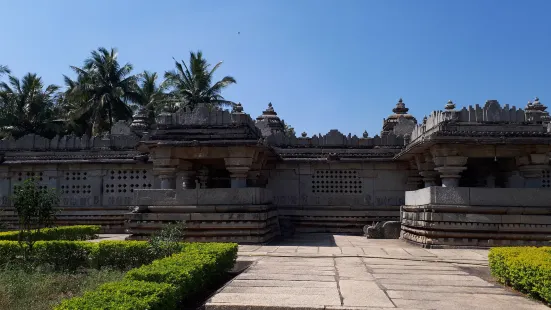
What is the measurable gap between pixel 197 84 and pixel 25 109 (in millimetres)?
12361

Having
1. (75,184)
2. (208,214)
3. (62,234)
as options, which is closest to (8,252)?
(62,234)

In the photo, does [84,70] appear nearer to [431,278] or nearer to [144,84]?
[144,84]

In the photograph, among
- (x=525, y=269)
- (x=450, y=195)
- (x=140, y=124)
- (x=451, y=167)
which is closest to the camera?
(x=525, y=269)

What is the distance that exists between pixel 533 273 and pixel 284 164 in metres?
12.5

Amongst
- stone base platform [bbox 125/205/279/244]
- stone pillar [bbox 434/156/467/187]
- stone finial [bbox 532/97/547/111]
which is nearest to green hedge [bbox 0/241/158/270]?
stone base platform [bbox 125/205/279/244]

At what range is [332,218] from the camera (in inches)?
744

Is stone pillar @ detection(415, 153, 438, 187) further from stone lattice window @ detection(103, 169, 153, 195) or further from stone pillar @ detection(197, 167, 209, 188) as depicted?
stone lattice window @ detection(103, 169, 153, 195)

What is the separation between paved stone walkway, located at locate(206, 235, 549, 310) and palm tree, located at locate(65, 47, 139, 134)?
24336mm

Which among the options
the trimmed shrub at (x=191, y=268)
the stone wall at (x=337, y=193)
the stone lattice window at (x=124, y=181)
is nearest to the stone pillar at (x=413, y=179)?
the stone wall at (x=337, y=193)

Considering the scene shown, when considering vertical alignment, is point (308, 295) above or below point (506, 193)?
below

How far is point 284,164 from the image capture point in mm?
19094

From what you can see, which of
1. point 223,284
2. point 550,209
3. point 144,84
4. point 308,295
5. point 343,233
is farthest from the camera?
point 144,84

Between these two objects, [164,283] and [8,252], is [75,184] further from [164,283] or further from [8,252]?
[164,283]

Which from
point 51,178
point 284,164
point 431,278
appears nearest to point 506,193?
point 431,278
